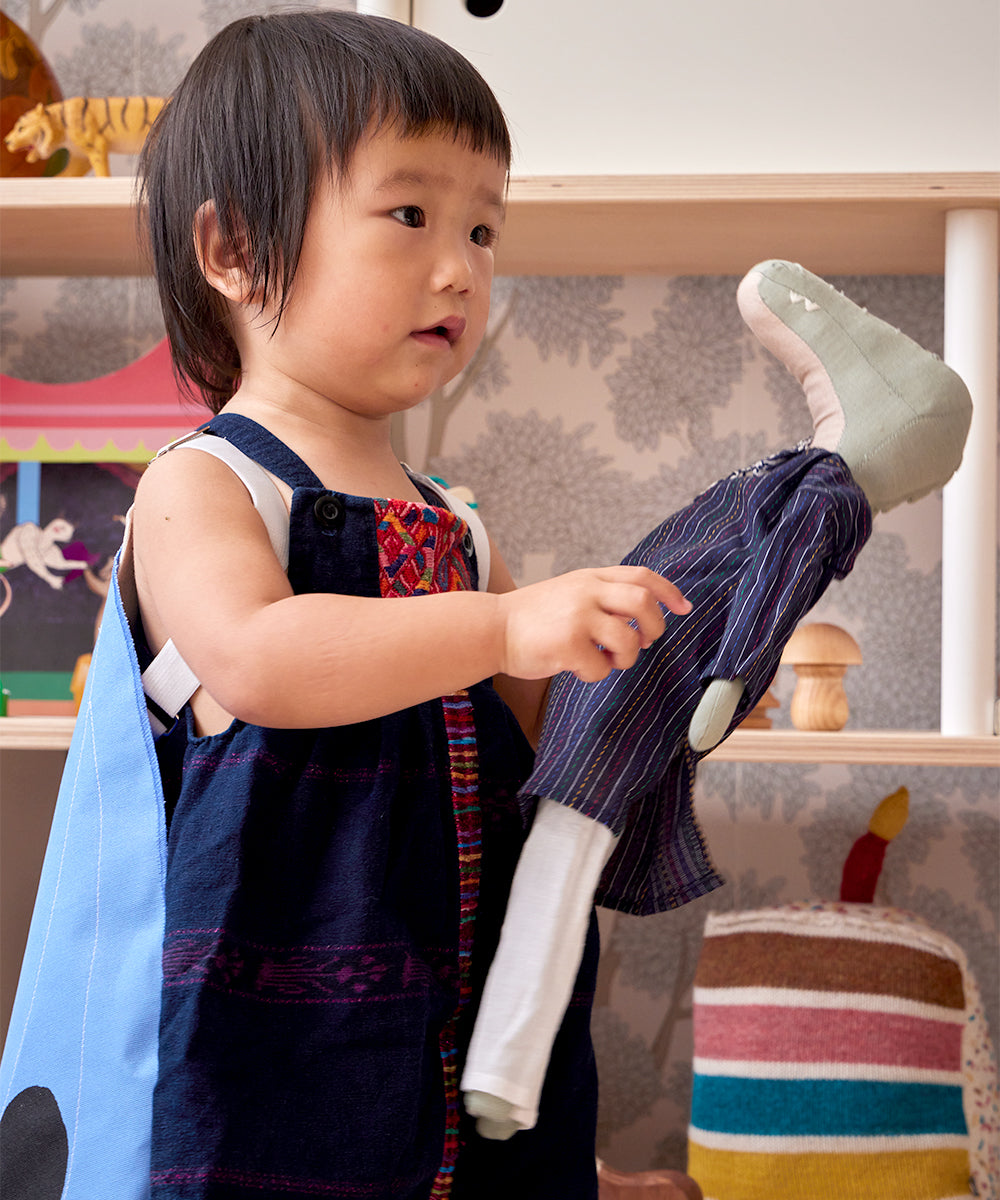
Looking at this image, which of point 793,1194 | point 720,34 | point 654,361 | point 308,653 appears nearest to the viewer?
point 308,653

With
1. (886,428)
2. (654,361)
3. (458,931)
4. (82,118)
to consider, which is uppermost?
(82,118)

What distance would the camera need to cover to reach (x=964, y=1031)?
0.88 metres

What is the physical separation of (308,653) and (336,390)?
6.3 inches

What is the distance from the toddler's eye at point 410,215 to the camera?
1.68 feet

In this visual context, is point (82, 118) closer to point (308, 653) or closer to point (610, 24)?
point (610, 24)

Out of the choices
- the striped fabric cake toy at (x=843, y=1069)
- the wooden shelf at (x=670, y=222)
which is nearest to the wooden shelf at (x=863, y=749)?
the striped fabric cake toy at (x=843, y=1069)

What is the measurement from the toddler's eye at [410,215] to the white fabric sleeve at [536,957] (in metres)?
0.26

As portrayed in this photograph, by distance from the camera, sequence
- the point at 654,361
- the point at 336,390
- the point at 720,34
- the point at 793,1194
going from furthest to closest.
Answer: the point at 654,361 → the point at 720,34 → the point at 793,1194 → the point at 336,390

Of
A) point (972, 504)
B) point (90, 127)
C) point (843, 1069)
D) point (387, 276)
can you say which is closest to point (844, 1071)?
point (843, 1069)

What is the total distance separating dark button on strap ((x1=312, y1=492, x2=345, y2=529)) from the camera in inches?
19.9

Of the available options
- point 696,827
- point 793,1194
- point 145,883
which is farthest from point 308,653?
point 793,1194

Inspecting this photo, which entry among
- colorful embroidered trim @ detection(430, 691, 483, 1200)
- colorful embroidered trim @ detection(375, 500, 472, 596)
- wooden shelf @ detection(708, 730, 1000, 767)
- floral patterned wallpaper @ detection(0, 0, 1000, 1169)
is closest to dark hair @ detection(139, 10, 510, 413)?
colorful embroidered trim @ detection(375, 500, 472, 596)

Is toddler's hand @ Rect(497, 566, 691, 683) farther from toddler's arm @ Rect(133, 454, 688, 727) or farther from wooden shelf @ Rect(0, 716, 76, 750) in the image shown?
wooden shelf @ Rect(0, 716, 76, 750)

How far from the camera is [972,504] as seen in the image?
923 mm
